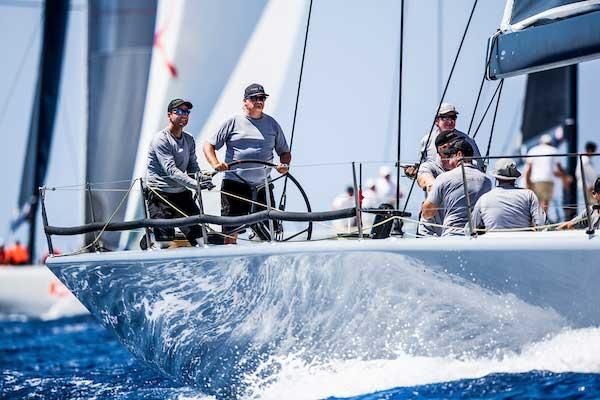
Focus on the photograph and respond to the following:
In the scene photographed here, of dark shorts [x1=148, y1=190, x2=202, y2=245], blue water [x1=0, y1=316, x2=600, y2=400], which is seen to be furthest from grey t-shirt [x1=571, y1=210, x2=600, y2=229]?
dark shorts [x1=148, y1=190, x2=202, y2=245]

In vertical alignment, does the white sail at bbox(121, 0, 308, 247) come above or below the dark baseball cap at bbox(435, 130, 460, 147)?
above

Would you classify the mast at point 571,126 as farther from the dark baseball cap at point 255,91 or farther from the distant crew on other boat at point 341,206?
the dark baseball cap at point 255,91

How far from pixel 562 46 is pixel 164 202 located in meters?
2.70

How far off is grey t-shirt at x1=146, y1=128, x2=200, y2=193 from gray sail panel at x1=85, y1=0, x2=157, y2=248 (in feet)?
Result: 26.8

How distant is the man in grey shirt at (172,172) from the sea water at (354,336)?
0.41m

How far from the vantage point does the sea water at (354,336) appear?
6926 mm

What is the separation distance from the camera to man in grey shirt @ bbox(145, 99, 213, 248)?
8.10 m

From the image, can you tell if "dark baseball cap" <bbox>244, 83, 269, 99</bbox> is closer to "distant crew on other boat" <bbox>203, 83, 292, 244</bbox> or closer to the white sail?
"distant crew on other boat" <bbox>203, 83, 292, 244</bbox>

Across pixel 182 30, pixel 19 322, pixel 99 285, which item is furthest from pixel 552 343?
pixel 19 322

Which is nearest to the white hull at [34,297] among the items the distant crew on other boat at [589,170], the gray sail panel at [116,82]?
the gray sail panel at [116,82]

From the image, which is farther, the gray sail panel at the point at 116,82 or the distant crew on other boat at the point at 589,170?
the gray sail panel at the point at 116,82

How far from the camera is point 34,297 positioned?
20219 millimetres

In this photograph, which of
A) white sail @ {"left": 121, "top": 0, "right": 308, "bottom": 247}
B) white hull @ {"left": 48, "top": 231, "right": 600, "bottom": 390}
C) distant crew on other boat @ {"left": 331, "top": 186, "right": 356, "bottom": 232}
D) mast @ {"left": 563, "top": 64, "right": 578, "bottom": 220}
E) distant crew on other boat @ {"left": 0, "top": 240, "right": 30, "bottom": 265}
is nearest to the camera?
white hull @ {"left": 48, "top": 231, "right": 600, "bottom": 390}

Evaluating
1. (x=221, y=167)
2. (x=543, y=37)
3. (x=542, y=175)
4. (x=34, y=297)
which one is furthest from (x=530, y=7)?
(x=34, y=297)
